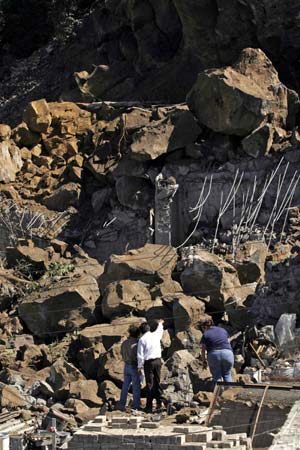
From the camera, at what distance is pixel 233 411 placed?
23.6m

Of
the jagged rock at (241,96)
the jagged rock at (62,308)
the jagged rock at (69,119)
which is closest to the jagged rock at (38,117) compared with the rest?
the jagged rock at (69,119)

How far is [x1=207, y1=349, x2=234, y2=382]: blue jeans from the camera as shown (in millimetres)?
25156

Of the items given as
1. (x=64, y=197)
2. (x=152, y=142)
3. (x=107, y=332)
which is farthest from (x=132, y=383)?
(x=64, y=197)

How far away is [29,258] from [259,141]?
4.75 meters

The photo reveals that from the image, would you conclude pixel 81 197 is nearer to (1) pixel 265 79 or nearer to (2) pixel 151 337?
(1) pixel 265 79

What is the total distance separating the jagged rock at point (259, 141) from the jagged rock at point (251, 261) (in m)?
2.72

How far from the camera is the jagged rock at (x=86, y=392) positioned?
2686cm

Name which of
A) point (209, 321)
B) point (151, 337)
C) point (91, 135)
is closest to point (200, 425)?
point (151, 337)

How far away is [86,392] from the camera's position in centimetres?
2708

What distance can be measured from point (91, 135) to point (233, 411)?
48.7 feet

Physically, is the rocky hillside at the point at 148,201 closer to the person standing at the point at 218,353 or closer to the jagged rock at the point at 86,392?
the jagged rock at the point at 86,392

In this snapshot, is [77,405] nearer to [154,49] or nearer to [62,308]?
[62,308]

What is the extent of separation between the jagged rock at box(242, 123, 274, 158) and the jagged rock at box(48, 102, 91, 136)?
16.7 ft

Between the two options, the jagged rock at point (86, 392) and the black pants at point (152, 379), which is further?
the jagged rock at point (86, 392)
